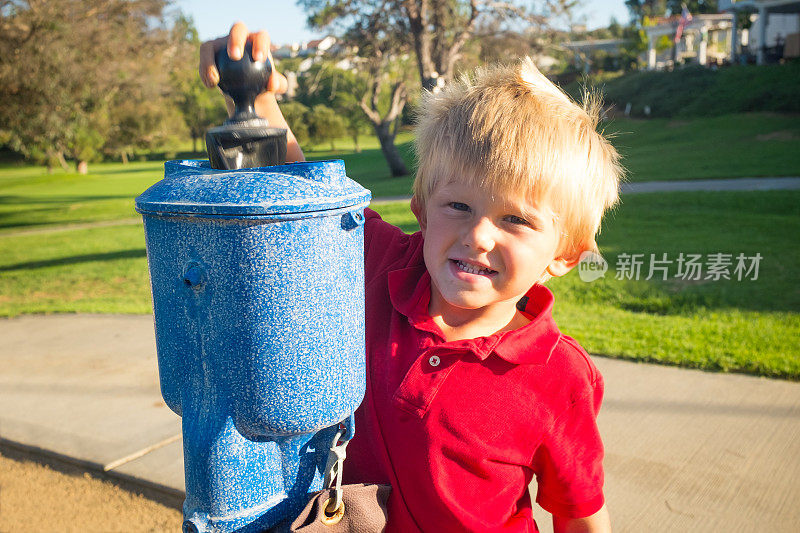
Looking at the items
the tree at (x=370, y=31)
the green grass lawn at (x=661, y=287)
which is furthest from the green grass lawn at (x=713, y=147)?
the tree at (x=370, y=31)

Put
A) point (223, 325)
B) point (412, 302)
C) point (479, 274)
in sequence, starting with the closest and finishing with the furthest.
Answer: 1. point (223, 325)
2. point (479, 274)
3. point (412, 302)

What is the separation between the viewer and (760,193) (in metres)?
9.70

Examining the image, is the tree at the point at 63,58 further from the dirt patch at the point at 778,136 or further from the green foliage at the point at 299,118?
the green foliage at the point at 299,118

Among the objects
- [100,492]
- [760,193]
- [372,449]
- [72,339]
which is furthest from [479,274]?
[760,193]

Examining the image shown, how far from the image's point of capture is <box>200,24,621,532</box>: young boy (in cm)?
134

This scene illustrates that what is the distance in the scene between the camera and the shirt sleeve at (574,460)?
54.3 inches

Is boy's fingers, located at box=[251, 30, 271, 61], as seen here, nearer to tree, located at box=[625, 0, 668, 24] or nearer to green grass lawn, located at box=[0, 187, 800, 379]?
green grass lawn, located at box=[0, 187, 800, 379]

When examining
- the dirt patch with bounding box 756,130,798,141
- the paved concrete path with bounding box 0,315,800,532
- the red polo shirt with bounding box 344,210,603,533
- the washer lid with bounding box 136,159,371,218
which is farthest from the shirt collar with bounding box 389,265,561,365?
the dirt patch with bounding box 756,130,798,141

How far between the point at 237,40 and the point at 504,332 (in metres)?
0.77

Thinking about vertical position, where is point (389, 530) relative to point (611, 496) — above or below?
above

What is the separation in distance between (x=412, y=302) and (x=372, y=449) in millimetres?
314

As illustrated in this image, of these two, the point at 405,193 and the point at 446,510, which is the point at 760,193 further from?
the point at 446,510

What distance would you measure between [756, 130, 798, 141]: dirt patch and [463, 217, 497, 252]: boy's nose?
58.9ft

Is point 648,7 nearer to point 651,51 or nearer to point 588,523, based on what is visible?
point 651,51
